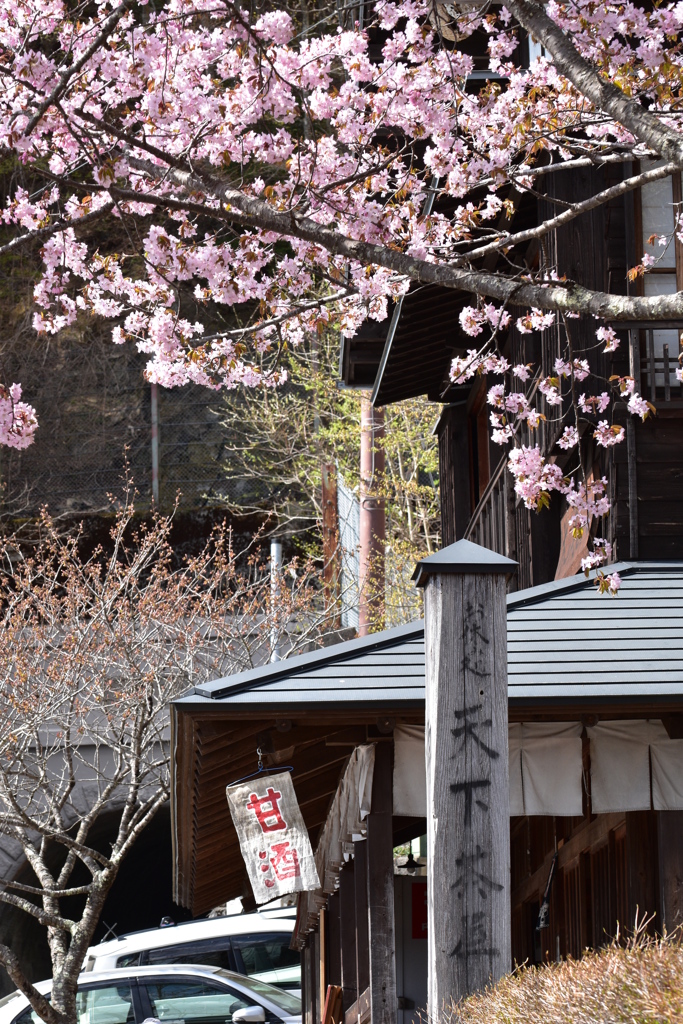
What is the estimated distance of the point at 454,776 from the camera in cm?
479

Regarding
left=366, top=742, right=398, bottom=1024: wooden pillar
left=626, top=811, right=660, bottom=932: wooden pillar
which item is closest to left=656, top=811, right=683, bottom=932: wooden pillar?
left=626, top=811, right=660, bottom=932: wooden pillar

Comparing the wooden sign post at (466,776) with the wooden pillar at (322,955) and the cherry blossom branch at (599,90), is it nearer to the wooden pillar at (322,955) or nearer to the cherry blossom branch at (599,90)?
the cherry blossom branch at (599,90)

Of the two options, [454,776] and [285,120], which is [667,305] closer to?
[454,776]

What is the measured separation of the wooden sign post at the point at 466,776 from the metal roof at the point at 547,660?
1.52 m

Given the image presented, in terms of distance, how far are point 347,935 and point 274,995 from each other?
459 centimetres

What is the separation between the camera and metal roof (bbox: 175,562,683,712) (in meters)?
6.43

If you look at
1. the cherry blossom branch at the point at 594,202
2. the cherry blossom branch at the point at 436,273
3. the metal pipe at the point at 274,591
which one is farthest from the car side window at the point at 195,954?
the cherry blossom branch at the point at 594,202

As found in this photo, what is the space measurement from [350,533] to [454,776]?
18.8 metres

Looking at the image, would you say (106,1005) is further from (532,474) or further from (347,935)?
(532,474)

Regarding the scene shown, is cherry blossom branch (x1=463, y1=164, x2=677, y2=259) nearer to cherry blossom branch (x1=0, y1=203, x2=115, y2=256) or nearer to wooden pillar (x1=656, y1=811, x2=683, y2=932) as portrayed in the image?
cherry blossom branch (x1=0, y1=203, x2=115, y2=256)

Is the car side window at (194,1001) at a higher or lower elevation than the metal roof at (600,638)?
lower

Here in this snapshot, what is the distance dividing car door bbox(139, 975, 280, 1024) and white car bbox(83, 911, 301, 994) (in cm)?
284

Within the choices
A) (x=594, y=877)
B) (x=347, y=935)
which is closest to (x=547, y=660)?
(x=594, y=877)

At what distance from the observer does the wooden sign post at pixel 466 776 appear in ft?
15.5
